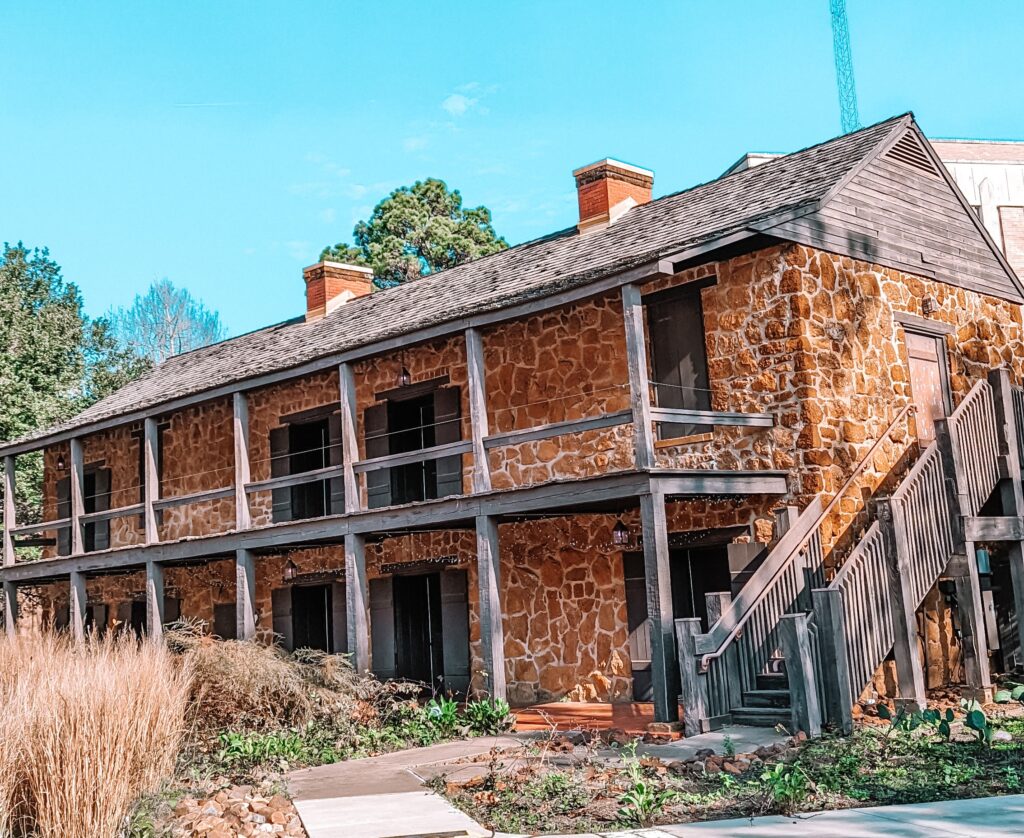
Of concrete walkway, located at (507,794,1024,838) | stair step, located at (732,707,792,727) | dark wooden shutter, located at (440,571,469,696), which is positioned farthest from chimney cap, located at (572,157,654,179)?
concrete walkway, located at (507,794,1024,838)

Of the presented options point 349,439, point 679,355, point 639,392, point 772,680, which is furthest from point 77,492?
point 772,680

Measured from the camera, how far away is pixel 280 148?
26875 mm

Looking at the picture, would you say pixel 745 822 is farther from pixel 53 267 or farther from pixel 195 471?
pixel 53 267

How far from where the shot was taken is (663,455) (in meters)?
13.4

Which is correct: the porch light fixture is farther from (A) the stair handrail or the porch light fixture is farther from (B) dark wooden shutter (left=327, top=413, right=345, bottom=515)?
(B) dark wooden shutter (left=327, top=413, right=345, bottom=515)

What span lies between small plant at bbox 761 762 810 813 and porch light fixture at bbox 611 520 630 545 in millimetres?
6252

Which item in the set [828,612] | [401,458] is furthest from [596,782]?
[401,458]

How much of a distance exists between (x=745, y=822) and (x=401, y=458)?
26.7ft

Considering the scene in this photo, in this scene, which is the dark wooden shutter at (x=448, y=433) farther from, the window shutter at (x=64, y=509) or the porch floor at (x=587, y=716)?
the window shutter at (x=64, y=509)

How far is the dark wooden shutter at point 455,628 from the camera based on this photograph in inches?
618

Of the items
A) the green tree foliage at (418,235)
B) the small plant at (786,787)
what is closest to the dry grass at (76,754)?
the small plant at (786,787)

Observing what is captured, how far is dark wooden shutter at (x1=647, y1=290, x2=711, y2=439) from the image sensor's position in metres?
13.3

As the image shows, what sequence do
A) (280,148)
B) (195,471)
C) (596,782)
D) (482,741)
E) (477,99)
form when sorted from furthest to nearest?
(477,99) < (280,148) < (195,471) < (482,741) < (596,782)

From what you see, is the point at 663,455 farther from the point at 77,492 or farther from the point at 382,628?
the point at 77,492
